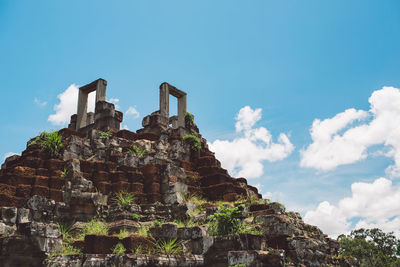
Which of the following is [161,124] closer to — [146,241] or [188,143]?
[188,143]

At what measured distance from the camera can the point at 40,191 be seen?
933cm

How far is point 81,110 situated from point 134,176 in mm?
7438

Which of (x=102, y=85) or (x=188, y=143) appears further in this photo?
(x=102, y=85)

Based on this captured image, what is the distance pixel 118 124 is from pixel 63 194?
579 cm

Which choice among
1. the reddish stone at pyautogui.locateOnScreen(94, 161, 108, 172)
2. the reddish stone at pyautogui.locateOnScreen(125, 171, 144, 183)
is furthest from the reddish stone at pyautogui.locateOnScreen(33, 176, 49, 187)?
the reddish stone at pyautogui.locateOnScreen(125, 171, 144, 183)

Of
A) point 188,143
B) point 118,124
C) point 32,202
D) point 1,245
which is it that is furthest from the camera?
point 118,124

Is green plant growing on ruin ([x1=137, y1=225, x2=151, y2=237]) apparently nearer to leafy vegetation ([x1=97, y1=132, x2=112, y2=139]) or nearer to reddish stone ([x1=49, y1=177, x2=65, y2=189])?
reddish stone ([x1=49, y1=177, x2=65, y2=189])

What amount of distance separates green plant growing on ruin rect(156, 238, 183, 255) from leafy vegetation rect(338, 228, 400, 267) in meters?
36.8

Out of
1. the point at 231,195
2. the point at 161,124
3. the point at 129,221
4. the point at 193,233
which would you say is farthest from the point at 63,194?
the point at 161,124

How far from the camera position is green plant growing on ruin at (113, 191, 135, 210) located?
32.3 feet

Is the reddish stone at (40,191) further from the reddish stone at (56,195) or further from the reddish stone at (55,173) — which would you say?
the reddish stone at (55,173)

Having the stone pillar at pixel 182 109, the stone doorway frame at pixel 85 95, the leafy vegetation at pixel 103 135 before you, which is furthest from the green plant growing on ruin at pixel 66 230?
the stone pillar at pixel 182 109

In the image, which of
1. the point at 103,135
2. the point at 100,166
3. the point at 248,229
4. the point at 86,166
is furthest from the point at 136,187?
the point at 248,229

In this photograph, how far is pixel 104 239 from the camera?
7.12 m
